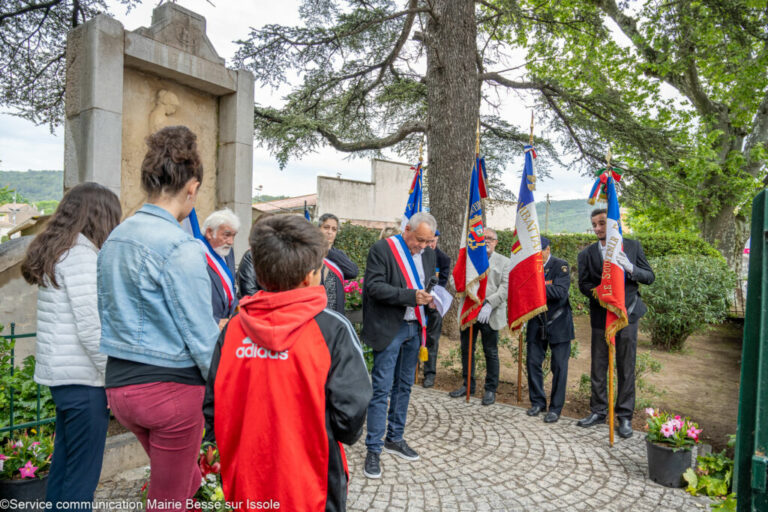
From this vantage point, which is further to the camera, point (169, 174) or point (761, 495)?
point (169, 174)

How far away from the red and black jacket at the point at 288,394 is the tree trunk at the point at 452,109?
7.12 m

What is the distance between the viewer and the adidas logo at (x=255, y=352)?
65.4 inches

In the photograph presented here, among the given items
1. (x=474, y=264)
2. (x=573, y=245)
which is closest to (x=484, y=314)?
(x=474, y=264)

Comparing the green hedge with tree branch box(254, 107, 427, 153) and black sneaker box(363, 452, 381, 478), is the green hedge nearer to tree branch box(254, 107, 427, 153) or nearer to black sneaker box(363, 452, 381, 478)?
tree branch box(254, 107, 427, 153)

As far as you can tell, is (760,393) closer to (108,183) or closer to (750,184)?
(108,183)

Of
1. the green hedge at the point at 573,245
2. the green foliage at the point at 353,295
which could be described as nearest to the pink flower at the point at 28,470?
the green foliage at the point at 353,295

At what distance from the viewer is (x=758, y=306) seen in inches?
50.8

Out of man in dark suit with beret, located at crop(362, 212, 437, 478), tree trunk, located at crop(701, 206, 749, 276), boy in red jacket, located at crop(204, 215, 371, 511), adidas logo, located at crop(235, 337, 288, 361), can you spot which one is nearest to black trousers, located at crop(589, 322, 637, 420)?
man in dark suit with beret, located at crop(362, 212, 437, 478)

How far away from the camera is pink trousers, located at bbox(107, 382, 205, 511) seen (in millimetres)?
1894

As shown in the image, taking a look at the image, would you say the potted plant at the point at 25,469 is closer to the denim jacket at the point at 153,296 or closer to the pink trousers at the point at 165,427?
the pink trousers at the point at 165,427

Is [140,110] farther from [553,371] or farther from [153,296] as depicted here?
[553,371]

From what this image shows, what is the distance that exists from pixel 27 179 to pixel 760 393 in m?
240

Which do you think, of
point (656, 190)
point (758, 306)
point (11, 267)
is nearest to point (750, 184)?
point (656, 190)

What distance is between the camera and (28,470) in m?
2.86
